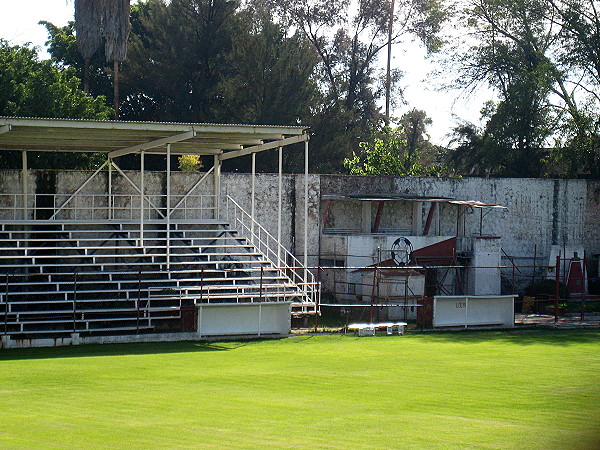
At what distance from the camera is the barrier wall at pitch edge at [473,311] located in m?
27.3

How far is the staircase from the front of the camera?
24.2 m

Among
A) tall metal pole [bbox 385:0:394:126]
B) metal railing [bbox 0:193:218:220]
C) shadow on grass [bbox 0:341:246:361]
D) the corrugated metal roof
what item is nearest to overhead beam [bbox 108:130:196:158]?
the corrugated metal roof

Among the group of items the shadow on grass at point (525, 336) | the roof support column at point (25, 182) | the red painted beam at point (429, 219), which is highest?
the roof support column at point (25, 182)

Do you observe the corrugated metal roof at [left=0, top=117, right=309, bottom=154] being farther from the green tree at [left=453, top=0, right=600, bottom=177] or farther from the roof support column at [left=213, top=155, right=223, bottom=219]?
the green tree at [left=453, top=0, right=600, bottom=177]

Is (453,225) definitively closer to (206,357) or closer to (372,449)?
(206,357)

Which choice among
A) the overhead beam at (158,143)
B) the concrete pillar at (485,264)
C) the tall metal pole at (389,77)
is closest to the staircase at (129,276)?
the overhead beam at (158,143)

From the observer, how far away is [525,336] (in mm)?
26109

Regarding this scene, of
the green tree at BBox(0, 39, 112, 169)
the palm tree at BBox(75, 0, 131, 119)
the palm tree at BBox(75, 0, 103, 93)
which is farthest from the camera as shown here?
the palm tree at BBox(75, 0, 131, 119)

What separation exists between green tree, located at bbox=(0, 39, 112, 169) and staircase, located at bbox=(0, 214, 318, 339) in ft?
20.3

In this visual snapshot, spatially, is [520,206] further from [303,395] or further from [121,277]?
[303,395]

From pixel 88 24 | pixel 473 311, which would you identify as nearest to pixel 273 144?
pixel 473 311

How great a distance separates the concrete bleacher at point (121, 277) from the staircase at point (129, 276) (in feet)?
0.11

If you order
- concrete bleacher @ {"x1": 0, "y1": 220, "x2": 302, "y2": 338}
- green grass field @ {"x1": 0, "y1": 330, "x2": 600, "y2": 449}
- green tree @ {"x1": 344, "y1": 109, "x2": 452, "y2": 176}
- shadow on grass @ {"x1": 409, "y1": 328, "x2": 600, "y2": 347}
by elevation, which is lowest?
shadow on grass @ {"x1": 409, "y1": 328, "x2": 600, "y2": 347}

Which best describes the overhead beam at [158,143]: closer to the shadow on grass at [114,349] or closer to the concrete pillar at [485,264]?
the shadow on grass at [114,349]
